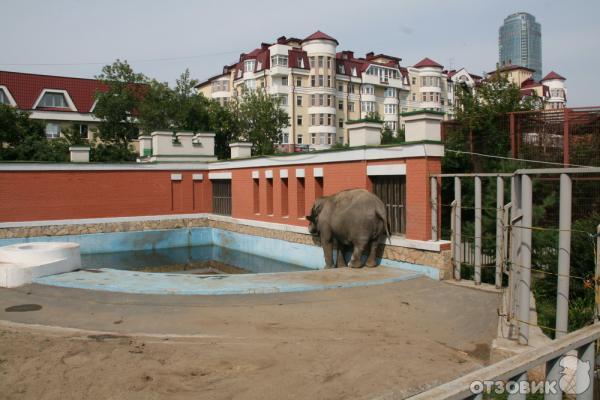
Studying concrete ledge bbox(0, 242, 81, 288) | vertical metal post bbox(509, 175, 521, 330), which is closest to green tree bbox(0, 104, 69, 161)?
concrete ledge bbox(0, 242, 81, 288)

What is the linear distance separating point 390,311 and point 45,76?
49.4 metres

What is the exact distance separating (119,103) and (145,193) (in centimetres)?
2064

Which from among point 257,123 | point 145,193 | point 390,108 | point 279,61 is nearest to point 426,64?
point 390,108

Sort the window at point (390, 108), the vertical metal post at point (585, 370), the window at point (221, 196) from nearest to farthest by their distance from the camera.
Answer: the vertical metal post at point (585, 370)
the window at point (221, 196)
the window at point (390, 108)

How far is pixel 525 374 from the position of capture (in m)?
3.06

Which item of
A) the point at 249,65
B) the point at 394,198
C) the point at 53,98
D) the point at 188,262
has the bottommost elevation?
the point at 188,262

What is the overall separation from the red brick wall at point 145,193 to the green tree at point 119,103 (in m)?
18.3

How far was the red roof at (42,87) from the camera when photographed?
46.4 metres

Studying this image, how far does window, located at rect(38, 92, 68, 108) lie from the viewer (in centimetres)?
4801

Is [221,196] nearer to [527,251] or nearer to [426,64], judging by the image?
[527,251]

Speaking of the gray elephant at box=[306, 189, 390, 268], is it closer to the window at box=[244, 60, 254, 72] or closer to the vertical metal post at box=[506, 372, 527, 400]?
the vertical metal post at box=[506, 372, 527, 400]

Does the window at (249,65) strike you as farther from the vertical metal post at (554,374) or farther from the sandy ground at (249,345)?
the vertical metal post at (554,374)

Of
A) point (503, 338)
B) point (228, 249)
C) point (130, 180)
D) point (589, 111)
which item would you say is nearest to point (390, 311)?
point (503, 338)

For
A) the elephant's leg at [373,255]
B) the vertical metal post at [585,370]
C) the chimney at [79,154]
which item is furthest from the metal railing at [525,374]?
the chimney at [79,154]
